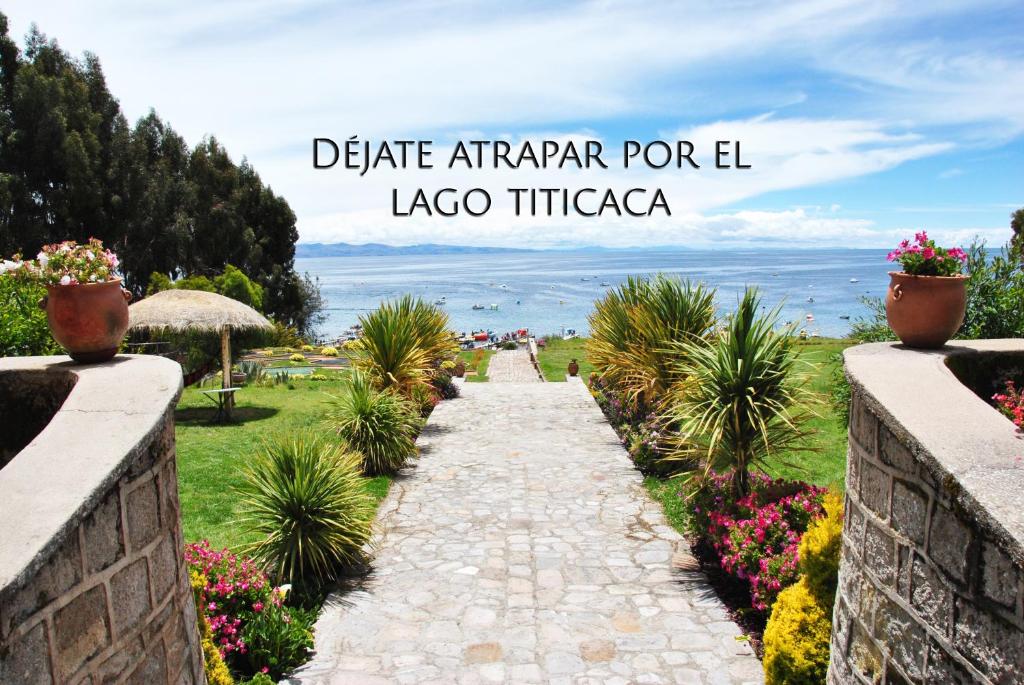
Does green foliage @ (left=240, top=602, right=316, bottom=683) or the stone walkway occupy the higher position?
green foliage @ (left=240, top=602, right=316, bottom=683)

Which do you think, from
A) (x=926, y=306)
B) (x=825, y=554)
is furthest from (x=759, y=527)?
(x=926, y=306)

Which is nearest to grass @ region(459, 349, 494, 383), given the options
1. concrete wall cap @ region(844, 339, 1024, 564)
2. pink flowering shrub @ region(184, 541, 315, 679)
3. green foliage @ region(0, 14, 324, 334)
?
green foliage @ region(0, 14, 324, 334)

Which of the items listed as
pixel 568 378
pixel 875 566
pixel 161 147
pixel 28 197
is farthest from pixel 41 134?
pixel 875 566

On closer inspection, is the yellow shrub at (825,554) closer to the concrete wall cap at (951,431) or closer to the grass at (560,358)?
the concrete wall cap at (951,431)

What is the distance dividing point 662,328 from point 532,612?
18.4 feet

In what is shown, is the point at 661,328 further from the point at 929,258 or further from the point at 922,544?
the point at 922,544

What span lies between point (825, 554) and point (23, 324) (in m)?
6.79

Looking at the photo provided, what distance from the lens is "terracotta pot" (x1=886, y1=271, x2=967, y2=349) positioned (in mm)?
4098

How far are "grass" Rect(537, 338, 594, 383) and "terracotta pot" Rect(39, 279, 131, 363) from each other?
12.5 m

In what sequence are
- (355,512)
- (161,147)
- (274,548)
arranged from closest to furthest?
(274,548) < (355,512) < (161,147)

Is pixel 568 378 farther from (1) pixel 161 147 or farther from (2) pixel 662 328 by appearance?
(1) pixel 161 147

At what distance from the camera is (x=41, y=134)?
25797 millimetres

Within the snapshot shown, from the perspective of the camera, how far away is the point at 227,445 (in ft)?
37.1

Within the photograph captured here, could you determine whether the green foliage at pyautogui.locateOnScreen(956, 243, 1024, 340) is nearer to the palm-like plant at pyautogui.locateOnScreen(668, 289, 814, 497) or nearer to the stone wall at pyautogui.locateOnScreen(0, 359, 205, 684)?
the palm-like plant at pyautogui.locateOnScreen(668, 289, 814, 497)
